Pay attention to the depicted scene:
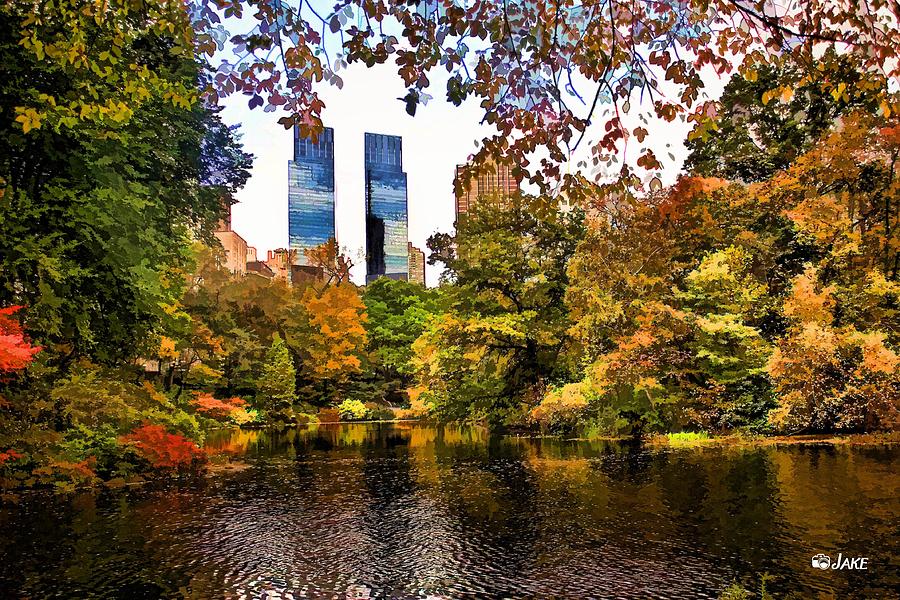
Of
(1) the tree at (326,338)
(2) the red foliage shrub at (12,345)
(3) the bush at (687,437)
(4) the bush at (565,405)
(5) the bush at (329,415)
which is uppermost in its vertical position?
(1) the tree at (326,338)

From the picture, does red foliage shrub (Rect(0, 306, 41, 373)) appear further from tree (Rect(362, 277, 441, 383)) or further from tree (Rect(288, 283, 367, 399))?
tree (Rect(362, 277, 441, 383))

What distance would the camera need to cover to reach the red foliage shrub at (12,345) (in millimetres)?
8172

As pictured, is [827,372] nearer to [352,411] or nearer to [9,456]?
[9,456]

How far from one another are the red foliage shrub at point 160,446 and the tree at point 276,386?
14.6 metres

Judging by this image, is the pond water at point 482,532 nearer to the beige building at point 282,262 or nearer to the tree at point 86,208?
the tree at point 86,208

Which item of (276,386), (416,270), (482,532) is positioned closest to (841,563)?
(482,532)

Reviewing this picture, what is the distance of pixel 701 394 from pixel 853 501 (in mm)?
8741

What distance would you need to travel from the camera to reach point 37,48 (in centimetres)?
333

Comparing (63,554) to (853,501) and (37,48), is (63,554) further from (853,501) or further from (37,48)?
(853,501)

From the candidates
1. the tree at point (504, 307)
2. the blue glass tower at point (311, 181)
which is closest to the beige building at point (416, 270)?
→ the tree at point (504, 307)

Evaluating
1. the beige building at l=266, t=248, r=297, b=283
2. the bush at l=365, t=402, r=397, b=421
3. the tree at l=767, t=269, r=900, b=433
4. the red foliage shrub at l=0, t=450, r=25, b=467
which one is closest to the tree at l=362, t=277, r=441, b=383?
the bush at l=365, t=402, r=397, b=421

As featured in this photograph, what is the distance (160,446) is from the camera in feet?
41.8

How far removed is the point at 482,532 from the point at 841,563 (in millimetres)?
3851

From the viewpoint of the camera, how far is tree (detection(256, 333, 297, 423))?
2798 cm
